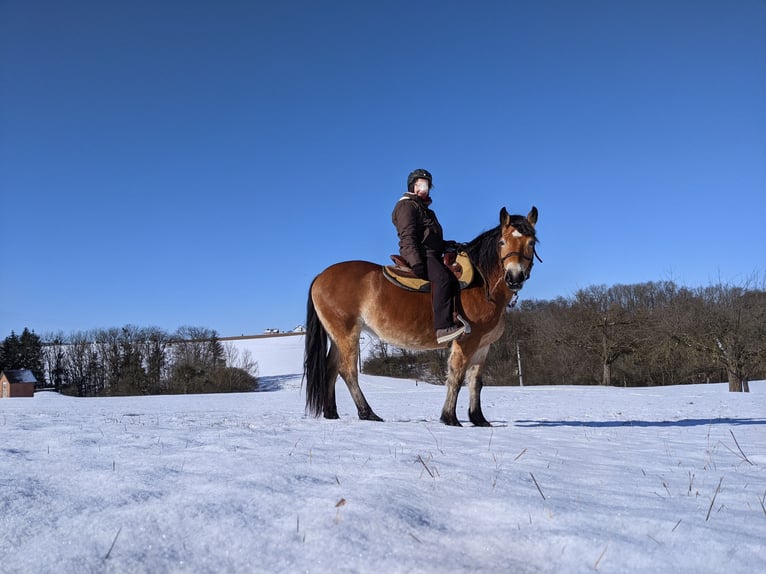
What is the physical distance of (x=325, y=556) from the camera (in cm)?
170

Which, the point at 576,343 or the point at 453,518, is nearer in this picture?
the point at 453,518

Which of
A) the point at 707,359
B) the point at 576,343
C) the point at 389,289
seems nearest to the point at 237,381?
the point at 576,343

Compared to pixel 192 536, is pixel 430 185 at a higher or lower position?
higher

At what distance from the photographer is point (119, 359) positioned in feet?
173

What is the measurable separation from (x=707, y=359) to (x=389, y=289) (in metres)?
24.1

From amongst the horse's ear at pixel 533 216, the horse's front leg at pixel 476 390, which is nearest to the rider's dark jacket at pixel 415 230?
the horse's ear at pixel 533 216

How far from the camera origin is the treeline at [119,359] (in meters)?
46.6

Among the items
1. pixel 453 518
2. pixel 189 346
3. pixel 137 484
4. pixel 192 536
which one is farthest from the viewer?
pixel 189 346

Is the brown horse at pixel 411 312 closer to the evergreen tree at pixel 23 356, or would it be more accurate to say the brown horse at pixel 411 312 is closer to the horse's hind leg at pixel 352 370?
the horse's hind leg at pixel 352 370

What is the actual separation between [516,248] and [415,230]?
4.02 feet

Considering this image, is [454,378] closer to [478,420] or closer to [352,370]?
[478,420]

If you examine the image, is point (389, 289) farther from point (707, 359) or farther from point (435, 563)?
point (707, 359)

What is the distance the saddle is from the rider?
0.27 feet

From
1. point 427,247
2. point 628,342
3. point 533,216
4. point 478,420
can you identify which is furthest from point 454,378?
point 628,342
